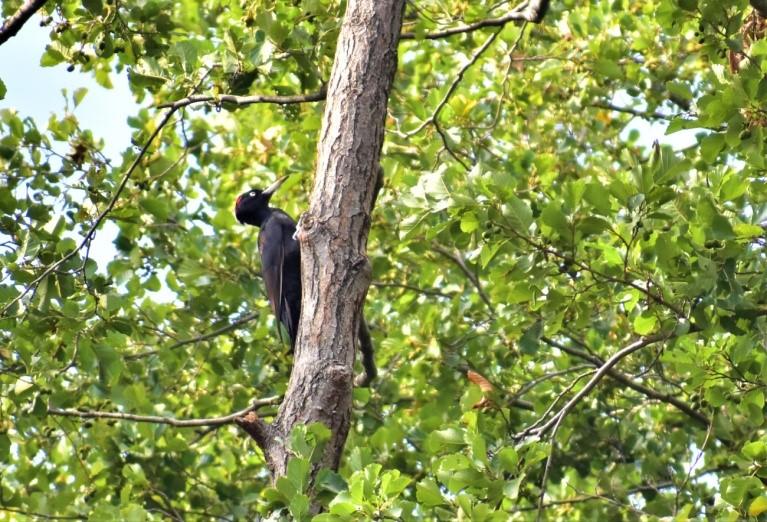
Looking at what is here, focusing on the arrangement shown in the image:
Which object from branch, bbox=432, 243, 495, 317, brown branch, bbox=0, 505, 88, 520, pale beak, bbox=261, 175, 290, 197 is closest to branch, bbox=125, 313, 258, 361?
pale beak, bbox=261, 175, 290, 197

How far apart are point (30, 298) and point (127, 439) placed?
7.28 ft

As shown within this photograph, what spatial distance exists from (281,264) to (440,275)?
103cm

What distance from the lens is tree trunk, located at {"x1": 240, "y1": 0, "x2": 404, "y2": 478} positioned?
12.5ft

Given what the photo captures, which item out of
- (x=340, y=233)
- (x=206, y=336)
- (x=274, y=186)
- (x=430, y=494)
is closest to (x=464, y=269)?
(x=274, y=186)

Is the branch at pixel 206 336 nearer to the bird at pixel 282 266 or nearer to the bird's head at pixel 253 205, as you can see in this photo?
the bird at pixel 282 266

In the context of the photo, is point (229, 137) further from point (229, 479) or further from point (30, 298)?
point (30, 298)

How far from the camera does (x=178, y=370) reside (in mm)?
7395

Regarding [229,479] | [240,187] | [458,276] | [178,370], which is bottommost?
[229,479]

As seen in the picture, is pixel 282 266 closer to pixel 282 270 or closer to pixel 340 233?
pixel 282 270

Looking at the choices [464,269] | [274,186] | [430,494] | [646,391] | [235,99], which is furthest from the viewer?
[274,186]

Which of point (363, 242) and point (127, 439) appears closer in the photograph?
point (363, 242)

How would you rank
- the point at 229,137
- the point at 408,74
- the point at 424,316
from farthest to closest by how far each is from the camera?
the point at 408,74, the point at 229,137, the point at 424,316

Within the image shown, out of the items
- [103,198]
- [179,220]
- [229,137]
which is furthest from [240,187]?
[103,198]

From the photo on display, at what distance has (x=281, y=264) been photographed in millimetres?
6781
